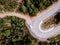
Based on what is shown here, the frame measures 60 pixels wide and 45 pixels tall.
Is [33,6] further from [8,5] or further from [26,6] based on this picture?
[8,5]

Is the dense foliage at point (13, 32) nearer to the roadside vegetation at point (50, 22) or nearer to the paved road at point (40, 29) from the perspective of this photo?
the paved road at point (40, 29)

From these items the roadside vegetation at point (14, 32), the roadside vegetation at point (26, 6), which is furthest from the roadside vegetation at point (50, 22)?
the roadside vegetation at point (14, 32)

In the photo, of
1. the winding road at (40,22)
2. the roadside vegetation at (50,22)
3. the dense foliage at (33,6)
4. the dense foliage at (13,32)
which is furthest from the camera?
the roadside vegetation at (50,22)

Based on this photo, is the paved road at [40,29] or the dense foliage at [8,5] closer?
the dense foliage at [8,5]

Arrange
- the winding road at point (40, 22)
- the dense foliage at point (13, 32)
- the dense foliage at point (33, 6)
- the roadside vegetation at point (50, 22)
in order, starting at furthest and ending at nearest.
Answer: the roadside vegetation at point (50, 22) → the winding road at point (40, 22) → the dense foliage at point (33, 6) → the dense foliage at point (13, 32)

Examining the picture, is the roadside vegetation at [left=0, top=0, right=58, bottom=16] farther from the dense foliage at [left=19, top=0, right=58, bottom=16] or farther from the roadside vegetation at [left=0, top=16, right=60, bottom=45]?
the roadside vegetation at [left=0, top=16, right=60, bottom=45]

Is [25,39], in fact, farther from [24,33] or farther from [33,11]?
[33,11]
